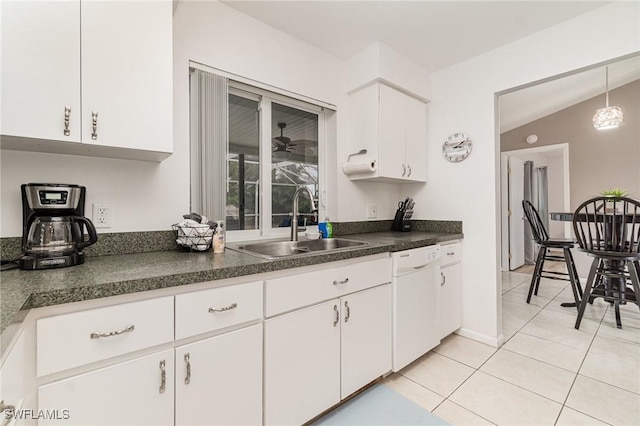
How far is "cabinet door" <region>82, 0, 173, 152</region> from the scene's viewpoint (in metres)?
1.09

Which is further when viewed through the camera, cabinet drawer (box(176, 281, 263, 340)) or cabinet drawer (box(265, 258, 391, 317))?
cabinet drawer (box(265, 258, 391, 317))

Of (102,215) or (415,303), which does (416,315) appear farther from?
(102,215)

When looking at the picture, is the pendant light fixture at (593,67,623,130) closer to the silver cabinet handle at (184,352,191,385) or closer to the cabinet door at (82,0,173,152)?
the cabinet door at (82,0,173,152)

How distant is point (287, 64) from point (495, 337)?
2684 millimetres

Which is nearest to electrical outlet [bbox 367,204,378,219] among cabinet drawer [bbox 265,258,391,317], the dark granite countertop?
cabinet drawer [bbox 265,258,391,317]

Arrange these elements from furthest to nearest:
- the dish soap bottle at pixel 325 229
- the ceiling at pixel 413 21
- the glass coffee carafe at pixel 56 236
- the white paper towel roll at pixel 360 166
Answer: the white paper towel roll at pixel 360 166
the dish soap bottle at pixel 325 229
the ceiling at pixel 413 21
the glass coffee carafe at pixel 56 236

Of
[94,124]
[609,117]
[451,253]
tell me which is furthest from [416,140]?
[609,117]

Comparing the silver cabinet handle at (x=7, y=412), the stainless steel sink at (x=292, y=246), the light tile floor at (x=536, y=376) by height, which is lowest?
the light tile floor at (x=536, y=376)

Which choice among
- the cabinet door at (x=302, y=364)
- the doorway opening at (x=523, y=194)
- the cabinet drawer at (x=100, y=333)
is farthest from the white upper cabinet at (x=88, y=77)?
the doorway opening at (x=523, y=194)

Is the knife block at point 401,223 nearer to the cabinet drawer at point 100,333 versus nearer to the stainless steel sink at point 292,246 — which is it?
the stainless steel sink at point 292,246

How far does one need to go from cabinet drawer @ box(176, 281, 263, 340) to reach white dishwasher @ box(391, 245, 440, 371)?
963 mm

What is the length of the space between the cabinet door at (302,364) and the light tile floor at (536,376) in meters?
0.61

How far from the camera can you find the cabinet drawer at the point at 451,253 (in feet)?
7.39

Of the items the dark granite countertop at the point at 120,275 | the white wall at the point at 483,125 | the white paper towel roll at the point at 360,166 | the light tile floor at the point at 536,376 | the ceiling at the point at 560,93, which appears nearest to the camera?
the dark granite countertop at the point at 120,275
